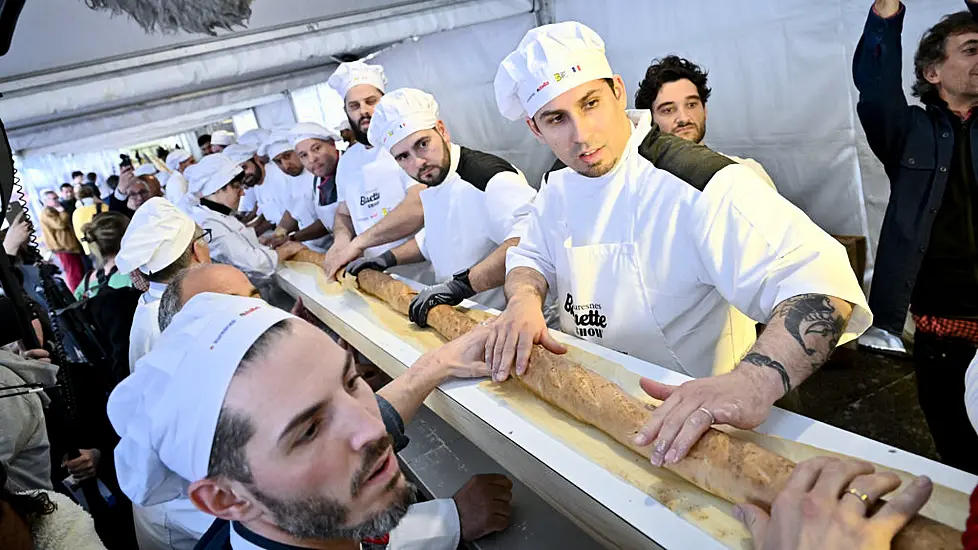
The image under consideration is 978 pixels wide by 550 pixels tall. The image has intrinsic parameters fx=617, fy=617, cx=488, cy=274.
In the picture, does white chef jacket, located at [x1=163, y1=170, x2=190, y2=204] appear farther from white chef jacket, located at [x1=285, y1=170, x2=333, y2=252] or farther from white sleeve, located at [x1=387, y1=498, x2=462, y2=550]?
white sleeve, located at [x1=387, y1=498, x2=462, y2=550]

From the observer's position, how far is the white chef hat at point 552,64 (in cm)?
143

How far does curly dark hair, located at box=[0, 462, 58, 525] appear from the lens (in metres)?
1.26

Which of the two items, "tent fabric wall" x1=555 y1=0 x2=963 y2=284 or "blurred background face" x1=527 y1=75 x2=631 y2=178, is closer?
"blurred background face" x1=527 y1=75 x2=631 y2=178

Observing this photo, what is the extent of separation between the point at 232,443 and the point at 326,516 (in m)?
0.17

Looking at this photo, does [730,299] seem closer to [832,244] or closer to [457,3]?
[832,244]

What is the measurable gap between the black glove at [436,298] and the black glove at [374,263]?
2.21ft

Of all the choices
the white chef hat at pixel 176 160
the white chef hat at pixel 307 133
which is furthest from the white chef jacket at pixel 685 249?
the white chef hat at pixel 176 160

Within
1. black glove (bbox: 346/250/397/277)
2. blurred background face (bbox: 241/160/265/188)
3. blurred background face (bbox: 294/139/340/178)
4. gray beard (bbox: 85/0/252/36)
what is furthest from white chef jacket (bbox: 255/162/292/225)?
black glove (bbox: 346/250/397/277)

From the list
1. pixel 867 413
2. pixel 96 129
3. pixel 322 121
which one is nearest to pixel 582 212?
pixel 867 413

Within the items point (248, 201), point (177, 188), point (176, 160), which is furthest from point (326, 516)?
point (176, 160)

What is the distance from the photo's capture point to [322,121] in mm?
7508

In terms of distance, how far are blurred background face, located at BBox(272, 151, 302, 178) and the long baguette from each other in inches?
145

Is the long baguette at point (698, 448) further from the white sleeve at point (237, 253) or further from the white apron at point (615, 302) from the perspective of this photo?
the white sleeve at point (237, 253)

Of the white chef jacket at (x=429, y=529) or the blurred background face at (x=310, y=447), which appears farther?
the white chef jacket at (x=429, y=529)
